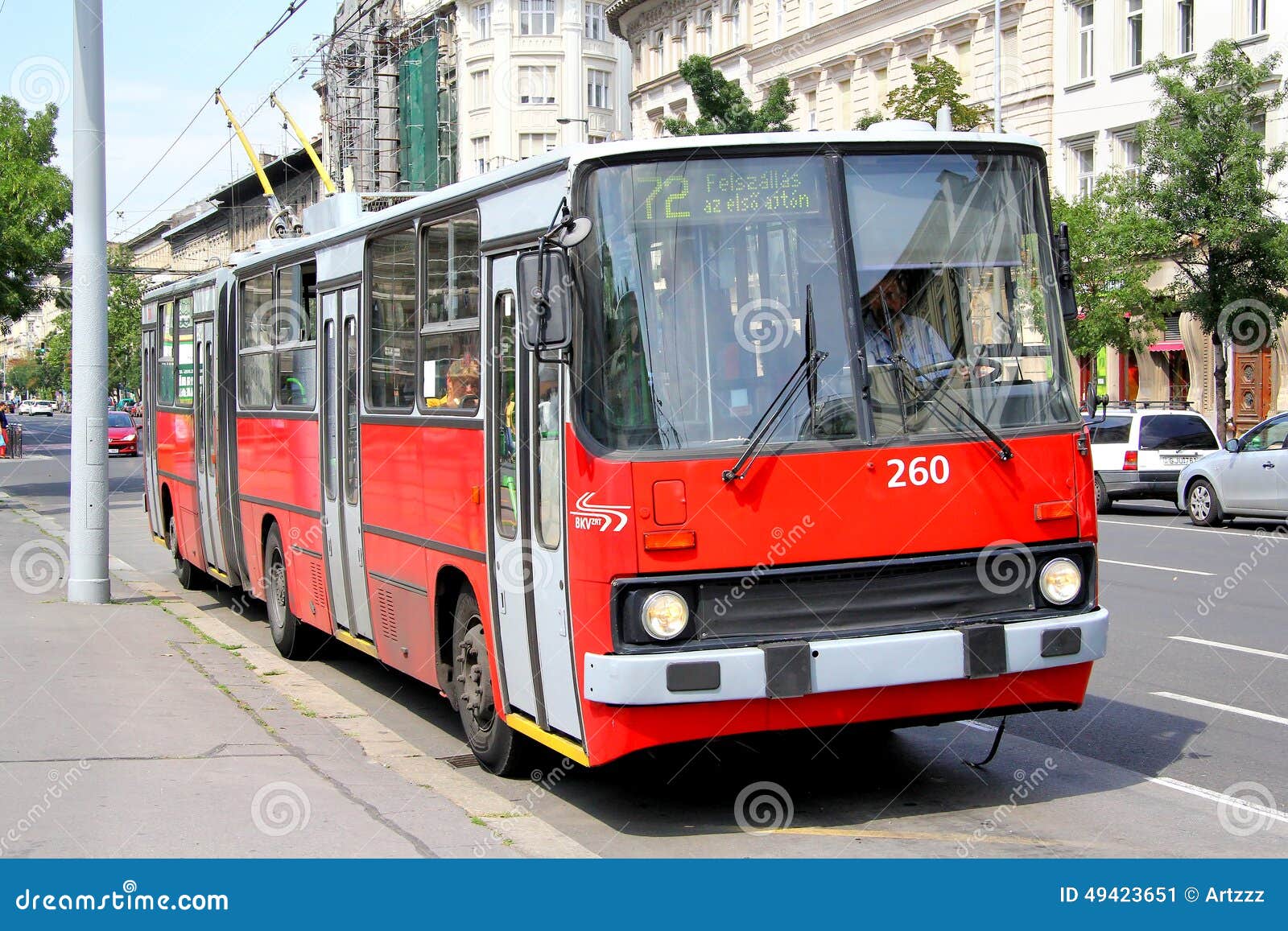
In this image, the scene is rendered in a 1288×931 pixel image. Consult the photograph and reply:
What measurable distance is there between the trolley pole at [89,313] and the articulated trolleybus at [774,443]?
7.07 m

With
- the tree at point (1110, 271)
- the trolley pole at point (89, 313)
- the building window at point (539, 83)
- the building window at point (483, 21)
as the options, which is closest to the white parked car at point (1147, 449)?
the tree at point (1110, 271)

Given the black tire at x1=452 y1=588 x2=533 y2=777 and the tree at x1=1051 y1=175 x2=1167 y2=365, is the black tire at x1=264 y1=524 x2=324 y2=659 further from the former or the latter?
the tree at x1=1051 y1=175 x2=1167 y2=365

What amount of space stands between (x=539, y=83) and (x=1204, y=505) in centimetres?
5992

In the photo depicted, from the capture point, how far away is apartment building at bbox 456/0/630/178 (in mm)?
76625

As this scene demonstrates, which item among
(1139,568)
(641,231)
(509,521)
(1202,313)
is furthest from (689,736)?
(1202,313)

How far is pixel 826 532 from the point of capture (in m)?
6.70

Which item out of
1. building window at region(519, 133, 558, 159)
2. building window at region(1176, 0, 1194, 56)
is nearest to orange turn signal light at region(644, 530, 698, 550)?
building window at region(1176, 0, 1194, 56)

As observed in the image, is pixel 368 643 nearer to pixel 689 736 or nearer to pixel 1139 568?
pixel 689 736

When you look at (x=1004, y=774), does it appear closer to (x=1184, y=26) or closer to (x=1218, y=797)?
(x=1218, y=797)

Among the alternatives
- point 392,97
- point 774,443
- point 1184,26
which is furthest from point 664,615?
point 392,97

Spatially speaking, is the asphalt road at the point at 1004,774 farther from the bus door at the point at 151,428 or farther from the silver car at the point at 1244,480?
the silver car at the point at 1244,480

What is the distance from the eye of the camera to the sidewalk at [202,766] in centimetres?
640

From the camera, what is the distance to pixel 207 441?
15.0 meters

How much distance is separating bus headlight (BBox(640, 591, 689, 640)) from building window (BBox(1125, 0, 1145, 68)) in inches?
1476
